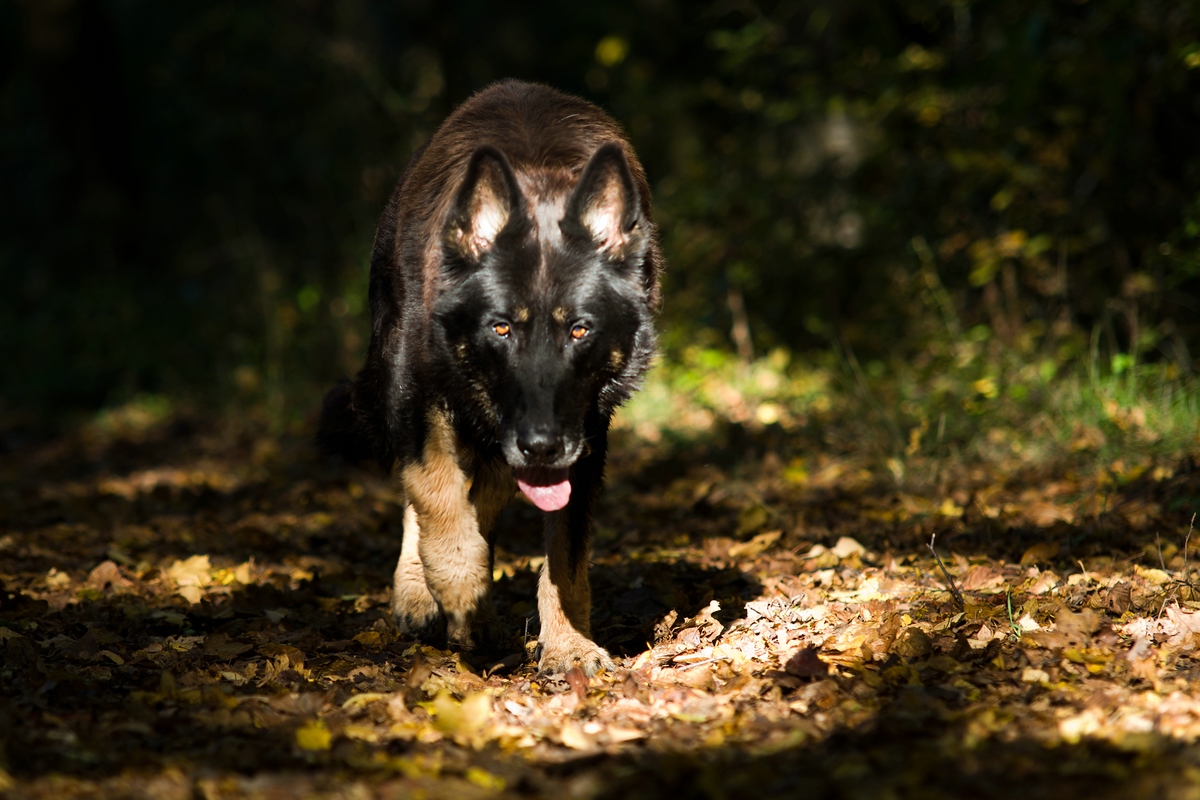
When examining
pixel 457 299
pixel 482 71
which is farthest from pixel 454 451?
pixel 482 71

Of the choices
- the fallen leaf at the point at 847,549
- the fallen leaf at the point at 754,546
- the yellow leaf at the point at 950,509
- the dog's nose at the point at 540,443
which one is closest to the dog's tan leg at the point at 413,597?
the dog's nose at the point at 540,443

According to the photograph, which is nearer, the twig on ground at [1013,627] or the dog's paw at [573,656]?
the twig on ground at [1013,627]

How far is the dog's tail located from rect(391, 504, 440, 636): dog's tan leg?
1.60ft

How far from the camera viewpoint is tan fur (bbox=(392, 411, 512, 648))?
4.51 m

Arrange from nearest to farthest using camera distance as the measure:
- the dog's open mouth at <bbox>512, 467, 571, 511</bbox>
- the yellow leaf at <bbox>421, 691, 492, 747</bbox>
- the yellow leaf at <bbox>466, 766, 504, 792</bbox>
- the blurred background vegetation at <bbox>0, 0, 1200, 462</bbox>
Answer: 1. the yellow leaf at <bbox>466, 766, 504, 792</bbox>
2. the yellow leaf at <bbox>421, 691, 492, 747</bbox>
3. the dog's open mouth at <bbox>512, 467, 571, 511</bbox>
4. the blurred background vegetation at <bbox>0, 0, 1200, 462</bbox>

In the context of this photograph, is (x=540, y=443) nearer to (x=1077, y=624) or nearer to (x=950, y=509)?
(x=1077, y=624)

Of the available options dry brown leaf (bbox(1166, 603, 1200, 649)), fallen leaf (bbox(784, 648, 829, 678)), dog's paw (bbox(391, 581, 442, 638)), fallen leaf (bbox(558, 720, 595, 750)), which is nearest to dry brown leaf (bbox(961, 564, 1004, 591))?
dry brown leaf (bbox(1166, 603, 1200, 649))

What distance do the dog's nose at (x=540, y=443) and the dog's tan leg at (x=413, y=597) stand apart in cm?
94

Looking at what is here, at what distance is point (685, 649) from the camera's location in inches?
168

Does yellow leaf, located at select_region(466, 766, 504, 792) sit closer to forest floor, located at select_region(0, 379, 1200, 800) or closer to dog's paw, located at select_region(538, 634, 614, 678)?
forest floor, located at select_region(0, 379, 1200, 800)

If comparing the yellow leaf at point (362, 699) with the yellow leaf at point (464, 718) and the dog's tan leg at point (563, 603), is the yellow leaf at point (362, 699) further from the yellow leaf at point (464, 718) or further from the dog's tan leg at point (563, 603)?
the dog's tan leg at point (563, 603)

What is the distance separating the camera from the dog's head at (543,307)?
159 inches

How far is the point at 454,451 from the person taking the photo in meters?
4.65

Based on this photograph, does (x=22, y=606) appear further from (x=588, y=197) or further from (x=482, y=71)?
(x=482, y=71)
